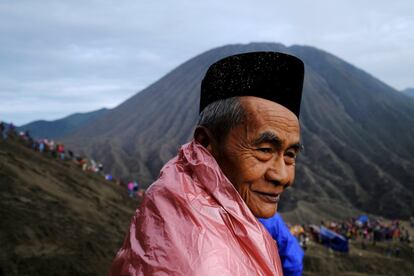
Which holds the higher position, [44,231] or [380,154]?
[44,231]

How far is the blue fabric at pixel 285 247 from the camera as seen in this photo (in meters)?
2.30

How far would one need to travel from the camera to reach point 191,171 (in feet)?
4.53

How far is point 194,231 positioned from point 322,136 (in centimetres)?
8068

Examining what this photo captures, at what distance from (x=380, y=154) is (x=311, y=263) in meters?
60.6

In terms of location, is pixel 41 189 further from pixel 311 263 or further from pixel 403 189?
pixel 403 189

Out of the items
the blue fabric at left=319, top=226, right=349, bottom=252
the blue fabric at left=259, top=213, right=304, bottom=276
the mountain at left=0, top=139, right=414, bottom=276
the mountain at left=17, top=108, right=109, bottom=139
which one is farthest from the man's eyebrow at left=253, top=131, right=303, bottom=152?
the mountain at left=17, top=108, right=109, bottom=139

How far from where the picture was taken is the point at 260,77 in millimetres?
1482

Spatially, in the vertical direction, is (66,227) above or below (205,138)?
below

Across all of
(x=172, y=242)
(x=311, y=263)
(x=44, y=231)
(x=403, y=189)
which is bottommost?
(x=403, y=189)

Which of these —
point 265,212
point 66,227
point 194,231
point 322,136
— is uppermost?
point 194,231

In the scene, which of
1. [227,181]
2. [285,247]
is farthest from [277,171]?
[285,247]

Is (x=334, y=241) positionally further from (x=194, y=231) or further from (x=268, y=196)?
(x=194, y=231)

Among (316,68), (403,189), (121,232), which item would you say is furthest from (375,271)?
(316,68)

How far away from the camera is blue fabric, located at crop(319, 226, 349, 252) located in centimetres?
2414
